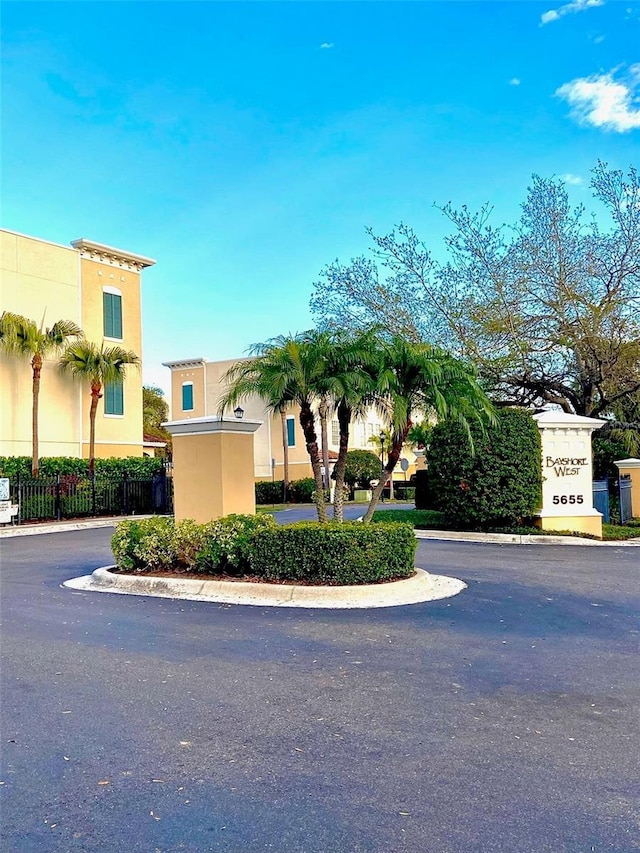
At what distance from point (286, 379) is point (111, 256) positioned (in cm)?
2386

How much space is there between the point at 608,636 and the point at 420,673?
2458mm

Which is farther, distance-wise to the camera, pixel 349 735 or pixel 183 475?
pixel 183 475

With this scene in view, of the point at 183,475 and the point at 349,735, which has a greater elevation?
the point at 183,475

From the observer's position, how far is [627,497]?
20.2 meters

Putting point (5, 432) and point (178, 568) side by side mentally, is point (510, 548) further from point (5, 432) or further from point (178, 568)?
point (5, 432)

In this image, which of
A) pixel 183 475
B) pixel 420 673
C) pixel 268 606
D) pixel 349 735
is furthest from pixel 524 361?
pixel 349 735

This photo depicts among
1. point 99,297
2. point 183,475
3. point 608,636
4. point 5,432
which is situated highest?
point 99,297

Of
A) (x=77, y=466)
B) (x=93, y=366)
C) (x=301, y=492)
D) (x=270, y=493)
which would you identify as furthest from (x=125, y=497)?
(x=301, y=492)

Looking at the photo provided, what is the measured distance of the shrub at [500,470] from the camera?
16.4m

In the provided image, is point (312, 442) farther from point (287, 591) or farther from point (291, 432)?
point (291, 432)

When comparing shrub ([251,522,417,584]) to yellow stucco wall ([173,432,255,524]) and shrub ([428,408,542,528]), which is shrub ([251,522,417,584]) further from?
shrub ([428,408,542,528])

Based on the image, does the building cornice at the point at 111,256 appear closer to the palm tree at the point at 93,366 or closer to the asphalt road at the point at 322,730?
the palm tree at the point at 93,366

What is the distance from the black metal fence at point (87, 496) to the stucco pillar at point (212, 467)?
44.5 ft

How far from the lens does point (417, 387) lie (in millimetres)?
10852
